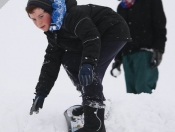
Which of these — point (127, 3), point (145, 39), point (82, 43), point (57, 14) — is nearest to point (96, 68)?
point (82, 43)

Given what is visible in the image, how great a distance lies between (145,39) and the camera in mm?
3910

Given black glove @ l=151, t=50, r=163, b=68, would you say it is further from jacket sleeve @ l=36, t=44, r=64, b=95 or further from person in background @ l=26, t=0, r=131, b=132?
jacket sleeve @ l=36, t=44, r=64, b=95

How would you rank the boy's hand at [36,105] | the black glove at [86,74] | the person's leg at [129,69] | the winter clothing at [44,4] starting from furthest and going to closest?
the person's leg at [129,69]
the boy's hand at [36,105]
the winter clothing at [44,4]
the black glove at [86,74]

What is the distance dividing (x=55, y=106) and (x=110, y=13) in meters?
1.33

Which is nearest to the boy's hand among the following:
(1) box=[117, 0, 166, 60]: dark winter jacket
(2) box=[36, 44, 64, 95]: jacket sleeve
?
(2) box=[36, 44, 64, 95]: jacket sleeve

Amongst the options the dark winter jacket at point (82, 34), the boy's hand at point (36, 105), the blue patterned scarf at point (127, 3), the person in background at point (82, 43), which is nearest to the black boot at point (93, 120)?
the person in background at point (82, 43)

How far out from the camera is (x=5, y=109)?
297 cm

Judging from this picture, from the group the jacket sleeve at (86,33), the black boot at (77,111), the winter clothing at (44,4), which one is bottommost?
the black boot at (77,111)

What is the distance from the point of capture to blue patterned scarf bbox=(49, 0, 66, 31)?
232 centimetres

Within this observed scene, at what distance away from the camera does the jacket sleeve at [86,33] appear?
7.00ft

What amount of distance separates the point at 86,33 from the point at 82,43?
0.22 metres

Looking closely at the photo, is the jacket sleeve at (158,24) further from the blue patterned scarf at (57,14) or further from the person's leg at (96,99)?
the blue patterned scarf at (57,14)

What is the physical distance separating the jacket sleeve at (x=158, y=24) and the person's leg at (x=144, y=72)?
20 cm

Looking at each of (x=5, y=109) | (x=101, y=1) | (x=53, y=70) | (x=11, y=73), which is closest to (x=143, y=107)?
(x=53, y=70)
